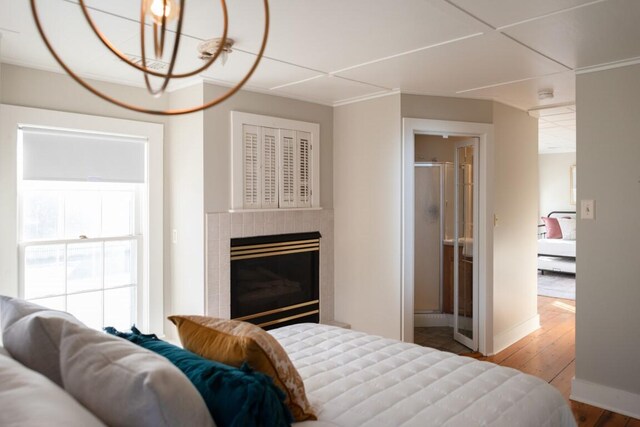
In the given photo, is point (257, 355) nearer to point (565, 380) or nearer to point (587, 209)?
point (587, 209)

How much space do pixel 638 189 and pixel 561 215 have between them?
6937 mm

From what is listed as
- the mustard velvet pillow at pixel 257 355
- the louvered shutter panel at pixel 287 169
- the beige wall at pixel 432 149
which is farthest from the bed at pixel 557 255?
the mustard velvet pillow at pixel 257 355

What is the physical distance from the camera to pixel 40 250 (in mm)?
3158

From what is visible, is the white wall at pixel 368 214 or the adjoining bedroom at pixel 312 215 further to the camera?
the white wall at pixel 368 214

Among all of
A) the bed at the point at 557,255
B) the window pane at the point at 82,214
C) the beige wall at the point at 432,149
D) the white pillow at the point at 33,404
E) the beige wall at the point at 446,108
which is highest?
the beige wall at the point at 446,108

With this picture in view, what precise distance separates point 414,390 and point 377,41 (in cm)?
185

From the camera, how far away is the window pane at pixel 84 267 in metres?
3.29

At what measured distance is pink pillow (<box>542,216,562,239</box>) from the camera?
869 cm

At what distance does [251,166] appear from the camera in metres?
3.69

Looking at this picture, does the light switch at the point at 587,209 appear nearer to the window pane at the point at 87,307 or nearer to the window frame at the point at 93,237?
the window frame at the point at 93,237

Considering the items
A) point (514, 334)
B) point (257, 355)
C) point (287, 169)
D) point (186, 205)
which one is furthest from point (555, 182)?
point (257, 355)

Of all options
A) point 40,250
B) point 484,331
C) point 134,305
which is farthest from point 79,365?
point 484,331

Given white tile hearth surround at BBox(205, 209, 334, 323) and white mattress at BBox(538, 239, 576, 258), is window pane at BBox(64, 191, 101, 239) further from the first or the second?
white mattress at BBox(538, 239, 576, 258)

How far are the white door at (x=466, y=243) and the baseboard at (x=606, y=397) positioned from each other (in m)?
1.06
